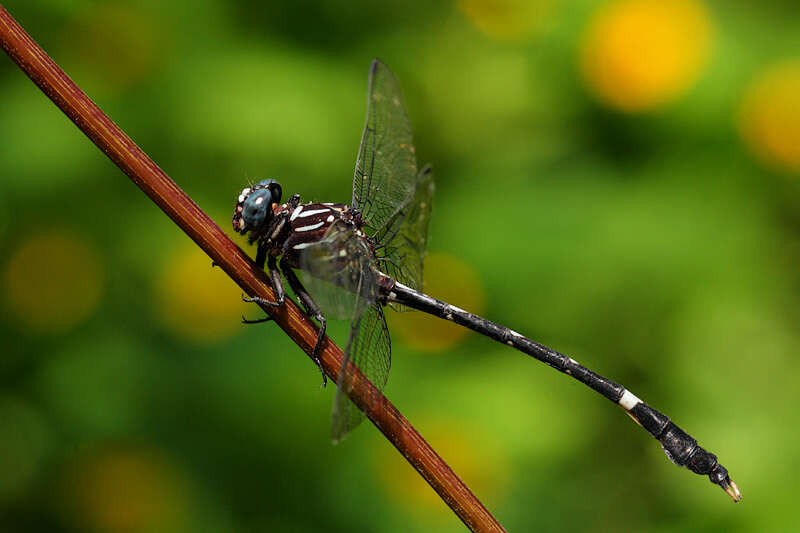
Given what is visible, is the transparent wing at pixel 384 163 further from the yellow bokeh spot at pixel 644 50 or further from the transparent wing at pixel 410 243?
the yellow bokeh spot at pixel 644 50

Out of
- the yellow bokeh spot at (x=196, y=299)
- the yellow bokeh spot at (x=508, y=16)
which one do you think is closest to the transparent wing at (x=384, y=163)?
the yellow bokeh spot at (x=196, y=299)

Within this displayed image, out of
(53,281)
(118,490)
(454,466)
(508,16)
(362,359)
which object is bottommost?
(118,490)

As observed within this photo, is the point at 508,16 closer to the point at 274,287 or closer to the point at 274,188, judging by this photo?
the point at 274,188

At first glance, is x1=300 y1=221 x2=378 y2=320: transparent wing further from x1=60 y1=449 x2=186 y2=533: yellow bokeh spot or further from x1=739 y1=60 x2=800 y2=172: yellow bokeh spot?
x1=739 y1=60 x2=800 y2=172: yellow bokeh spot

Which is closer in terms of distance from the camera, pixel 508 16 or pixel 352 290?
pixel 352 290

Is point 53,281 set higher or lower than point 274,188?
lower

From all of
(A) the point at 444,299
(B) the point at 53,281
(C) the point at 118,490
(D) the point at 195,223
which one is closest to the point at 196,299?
(B) the point at 53,281
